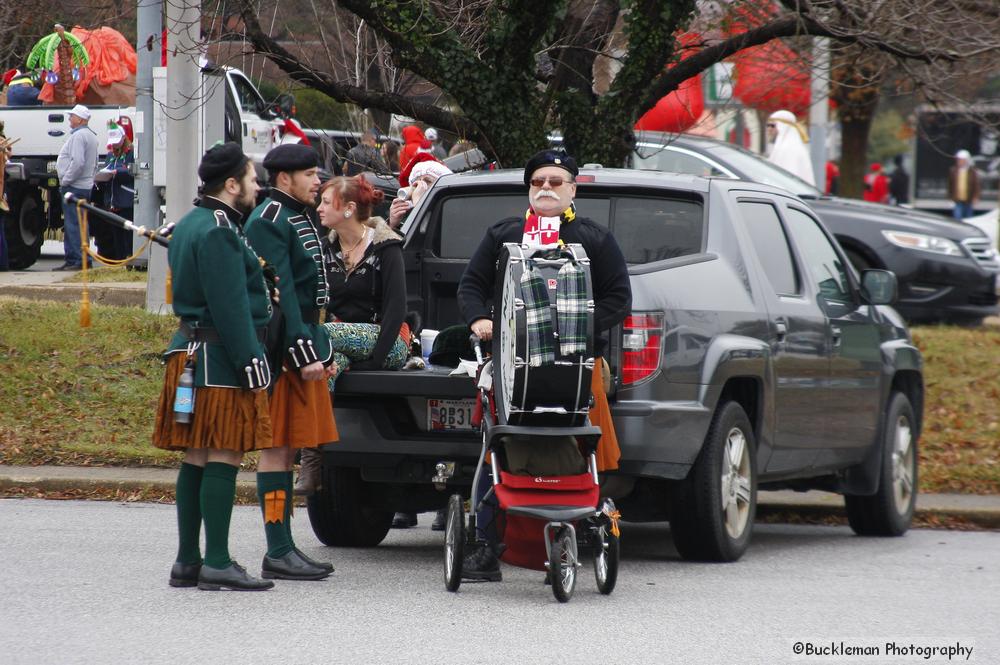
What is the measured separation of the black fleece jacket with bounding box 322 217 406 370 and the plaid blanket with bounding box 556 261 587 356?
1237 mm

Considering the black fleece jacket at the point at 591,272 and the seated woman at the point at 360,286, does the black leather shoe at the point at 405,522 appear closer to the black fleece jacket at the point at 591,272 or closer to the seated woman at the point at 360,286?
the seated woman at the point at 360,286

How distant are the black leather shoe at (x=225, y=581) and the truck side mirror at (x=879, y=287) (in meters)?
4.08

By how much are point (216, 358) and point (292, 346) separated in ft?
1.26

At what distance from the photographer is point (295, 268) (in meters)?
7.20

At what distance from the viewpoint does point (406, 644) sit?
19.3 feet

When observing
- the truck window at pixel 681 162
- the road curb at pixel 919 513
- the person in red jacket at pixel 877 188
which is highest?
the person in red jacket at pixel 877 188

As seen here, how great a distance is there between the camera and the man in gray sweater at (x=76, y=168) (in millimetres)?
19562

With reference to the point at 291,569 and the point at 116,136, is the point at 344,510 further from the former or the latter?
the point at 116,136

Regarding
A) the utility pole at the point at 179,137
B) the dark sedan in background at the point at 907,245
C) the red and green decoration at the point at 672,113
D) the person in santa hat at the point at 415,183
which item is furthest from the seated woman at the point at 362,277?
the red and green decoration at the point at 672,113

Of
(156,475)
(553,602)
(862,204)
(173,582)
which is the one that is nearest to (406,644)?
(553,602)

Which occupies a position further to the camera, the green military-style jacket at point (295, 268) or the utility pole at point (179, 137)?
the utility pole at point (179, 137)

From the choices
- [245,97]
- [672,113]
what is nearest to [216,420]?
[672,113]

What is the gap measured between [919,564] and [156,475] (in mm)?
4825

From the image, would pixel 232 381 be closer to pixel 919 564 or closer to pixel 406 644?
pixel 406 644
